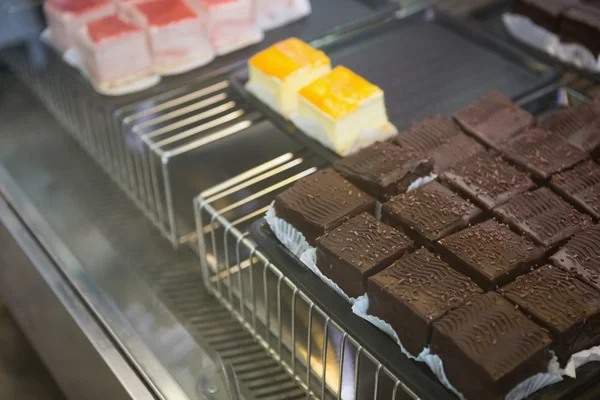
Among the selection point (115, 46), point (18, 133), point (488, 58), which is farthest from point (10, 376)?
point (488, 58)

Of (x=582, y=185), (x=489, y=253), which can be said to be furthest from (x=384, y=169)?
Result: (x=582, y=185)

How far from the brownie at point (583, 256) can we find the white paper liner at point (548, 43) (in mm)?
914

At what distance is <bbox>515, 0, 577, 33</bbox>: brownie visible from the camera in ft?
7.75

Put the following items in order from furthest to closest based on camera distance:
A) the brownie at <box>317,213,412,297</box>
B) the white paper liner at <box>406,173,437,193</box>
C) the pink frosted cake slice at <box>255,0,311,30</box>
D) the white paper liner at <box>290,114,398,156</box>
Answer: the pink frosted cake slice at <box>255,0,311,30</box> < the white paper liner at <box>290,114,398,156</box> < the white paper liner at <box>406,173,437,193</box> < the brownie at <box>317,213,412,297</box>

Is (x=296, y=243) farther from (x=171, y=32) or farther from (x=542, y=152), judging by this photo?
(x=171, y=32)

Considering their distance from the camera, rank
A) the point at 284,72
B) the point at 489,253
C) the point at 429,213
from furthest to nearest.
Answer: the point at 284,72
the point at 429,213
the point at 489,253

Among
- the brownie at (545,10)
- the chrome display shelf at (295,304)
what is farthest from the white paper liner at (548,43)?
the chrome display shelf at (295,304)

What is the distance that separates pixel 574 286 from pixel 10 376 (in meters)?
1.75

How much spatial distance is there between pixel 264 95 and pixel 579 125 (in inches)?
34.3

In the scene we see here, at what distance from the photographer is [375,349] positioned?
1.43 meters

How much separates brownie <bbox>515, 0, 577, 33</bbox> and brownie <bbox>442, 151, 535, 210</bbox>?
0.81m

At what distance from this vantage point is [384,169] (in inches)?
→ 67.5

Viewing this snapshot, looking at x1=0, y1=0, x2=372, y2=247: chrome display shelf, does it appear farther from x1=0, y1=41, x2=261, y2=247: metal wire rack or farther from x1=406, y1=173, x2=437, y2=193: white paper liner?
x1=406, y1=173, x2=437, y2=193: white paper liner

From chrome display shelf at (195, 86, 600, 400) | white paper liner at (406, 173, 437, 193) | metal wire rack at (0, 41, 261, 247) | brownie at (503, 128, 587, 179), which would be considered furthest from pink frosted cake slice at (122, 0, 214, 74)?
brownie at (503, 128, 587, 179)
